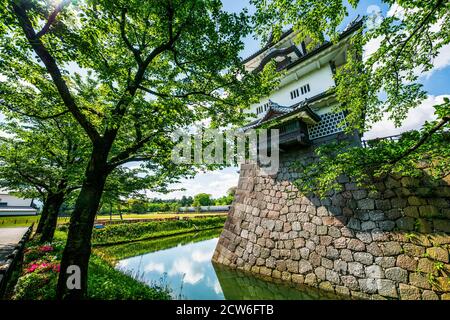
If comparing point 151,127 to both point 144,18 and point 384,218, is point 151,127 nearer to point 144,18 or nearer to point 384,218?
point 144,18

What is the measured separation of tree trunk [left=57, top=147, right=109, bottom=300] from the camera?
3.84m

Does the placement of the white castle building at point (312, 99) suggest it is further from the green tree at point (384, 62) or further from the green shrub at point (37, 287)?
the green shrub at point (37, 287)

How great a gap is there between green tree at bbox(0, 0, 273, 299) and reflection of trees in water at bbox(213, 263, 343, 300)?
16.5ft

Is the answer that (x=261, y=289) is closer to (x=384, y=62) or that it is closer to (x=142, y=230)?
(x=384, y=62)

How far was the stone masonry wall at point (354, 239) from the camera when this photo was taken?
498cm

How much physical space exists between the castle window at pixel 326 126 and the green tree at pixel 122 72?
15.4ft

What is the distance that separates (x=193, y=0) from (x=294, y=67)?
7.61m

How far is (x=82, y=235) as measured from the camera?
4133mm

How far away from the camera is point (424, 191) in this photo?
5426 mm

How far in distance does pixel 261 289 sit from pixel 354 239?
3.96 m

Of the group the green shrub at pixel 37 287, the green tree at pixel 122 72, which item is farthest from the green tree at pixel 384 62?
the green shrub at pixel 37 287

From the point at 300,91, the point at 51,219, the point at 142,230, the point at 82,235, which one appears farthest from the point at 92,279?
the point at 142,230

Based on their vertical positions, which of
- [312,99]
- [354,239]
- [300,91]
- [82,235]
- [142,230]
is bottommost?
[142,230]
